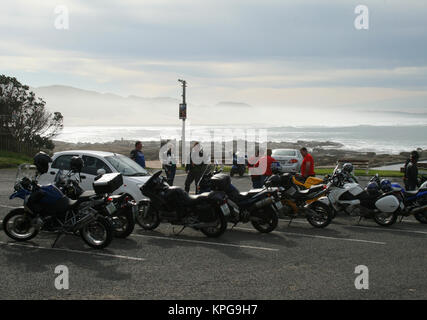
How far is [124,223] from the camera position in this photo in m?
9.70

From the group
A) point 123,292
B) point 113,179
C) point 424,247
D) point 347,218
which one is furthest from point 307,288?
point 347,218

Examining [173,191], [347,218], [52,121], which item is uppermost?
[52,121]

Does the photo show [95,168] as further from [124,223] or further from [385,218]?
[385,218]

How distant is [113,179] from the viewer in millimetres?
9031

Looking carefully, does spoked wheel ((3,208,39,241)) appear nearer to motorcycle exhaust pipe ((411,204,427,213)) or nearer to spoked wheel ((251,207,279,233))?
spoked wheel ((251,207,279,233))

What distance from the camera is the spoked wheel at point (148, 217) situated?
10.4 metres

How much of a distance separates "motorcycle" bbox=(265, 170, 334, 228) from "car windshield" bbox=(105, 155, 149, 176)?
135 inches

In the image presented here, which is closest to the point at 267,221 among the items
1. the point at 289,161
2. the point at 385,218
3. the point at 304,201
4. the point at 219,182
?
the point at 219,182

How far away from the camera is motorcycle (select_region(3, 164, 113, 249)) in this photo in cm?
853

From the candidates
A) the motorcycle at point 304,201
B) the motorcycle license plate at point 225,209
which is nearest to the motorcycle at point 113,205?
the motorcycle license plate at point 225,209
